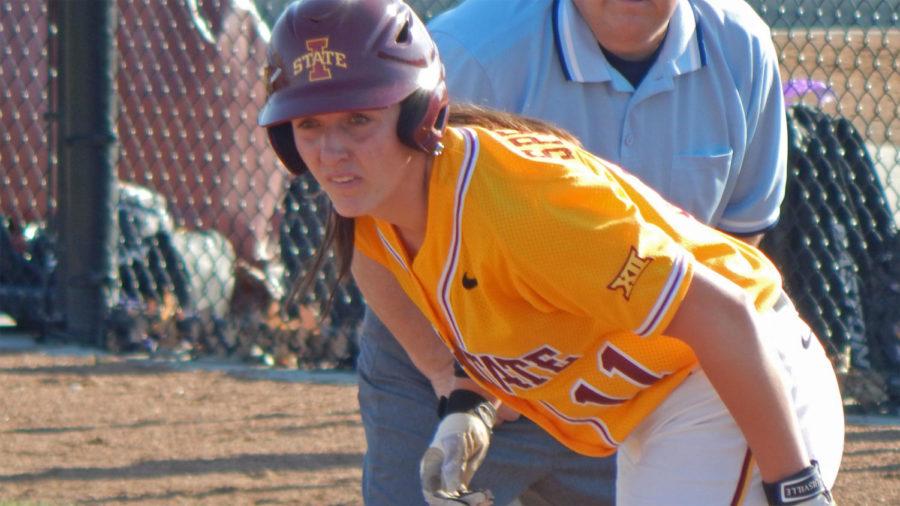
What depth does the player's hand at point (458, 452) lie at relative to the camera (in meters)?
2.50

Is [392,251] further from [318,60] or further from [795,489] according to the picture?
[795,489]

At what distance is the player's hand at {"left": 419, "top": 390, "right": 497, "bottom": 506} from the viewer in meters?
2.50

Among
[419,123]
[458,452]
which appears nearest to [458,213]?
[419,123]

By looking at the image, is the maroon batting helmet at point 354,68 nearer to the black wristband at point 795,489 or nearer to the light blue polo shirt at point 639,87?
the light blue polo shirt at point 639,87

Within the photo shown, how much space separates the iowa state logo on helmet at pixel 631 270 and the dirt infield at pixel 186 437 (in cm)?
241

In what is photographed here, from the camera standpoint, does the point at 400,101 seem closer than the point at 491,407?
Yes

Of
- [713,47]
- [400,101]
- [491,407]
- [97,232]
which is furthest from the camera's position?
[97,232]

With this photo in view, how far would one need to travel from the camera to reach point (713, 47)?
292 cm

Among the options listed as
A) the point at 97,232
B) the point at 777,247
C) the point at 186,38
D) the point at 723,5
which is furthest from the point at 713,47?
the point at 186,38

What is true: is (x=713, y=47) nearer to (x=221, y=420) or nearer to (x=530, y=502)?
(x=530, y=502)

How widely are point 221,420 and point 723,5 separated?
9.36 ft

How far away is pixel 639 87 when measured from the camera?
2859 mm

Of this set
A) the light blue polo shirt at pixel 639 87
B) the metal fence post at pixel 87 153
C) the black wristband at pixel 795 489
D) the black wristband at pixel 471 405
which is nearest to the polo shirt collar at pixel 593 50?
the light blue polo shirt at pixel 639 87

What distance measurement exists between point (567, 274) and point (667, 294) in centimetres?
15
